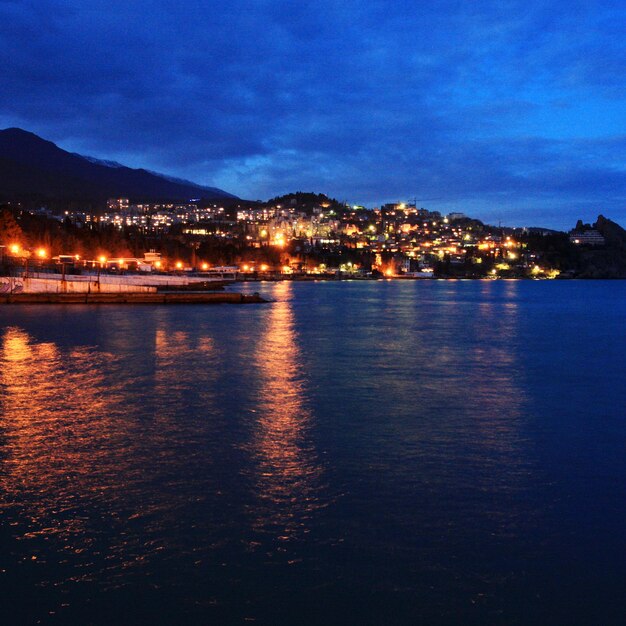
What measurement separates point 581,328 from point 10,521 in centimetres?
3359

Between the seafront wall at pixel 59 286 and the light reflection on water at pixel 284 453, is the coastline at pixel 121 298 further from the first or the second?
the light reflection on water at pixel 284 453

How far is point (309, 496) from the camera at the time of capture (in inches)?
312

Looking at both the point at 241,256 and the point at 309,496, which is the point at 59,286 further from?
the point at 241,256

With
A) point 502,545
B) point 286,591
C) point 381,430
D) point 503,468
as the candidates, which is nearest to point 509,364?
point 381,430

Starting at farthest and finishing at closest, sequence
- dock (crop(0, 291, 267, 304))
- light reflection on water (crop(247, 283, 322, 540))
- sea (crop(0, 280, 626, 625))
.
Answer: dock (crop(0, 291, 267, 304)) → light reflection on water (crop(247, 283, 322, 540)) → sea (crop(0, 280, 626, 625))

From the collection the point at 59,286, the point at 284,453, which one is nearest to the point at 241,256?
the point at 59,286

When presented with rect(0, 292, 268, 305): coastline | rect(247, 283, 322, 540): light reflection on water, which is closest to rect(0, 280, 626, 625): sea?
rect(247, 283, 322, 540): light reflection on water

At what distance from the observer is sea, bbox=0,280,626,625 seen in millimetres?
5598

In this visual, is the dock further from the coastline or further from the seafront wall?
the seafront wall

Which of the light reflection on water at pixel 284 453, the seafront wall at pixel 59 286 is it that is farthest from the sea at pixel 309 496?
the seafront wall at pixel 59 286

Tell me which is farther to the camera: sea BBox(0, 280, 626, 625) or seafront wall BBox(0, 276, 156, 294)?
seafront wall BBox(0, 276, 156, 294)

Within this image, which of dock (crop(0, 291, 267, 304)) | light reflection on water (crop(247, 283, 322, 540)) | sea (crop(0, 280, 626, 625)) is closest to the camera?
sea (crop(0, 280, 626, 625))

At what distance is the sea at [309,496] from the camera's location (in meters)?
5.60

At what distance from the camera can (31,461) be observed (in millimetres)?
9172
